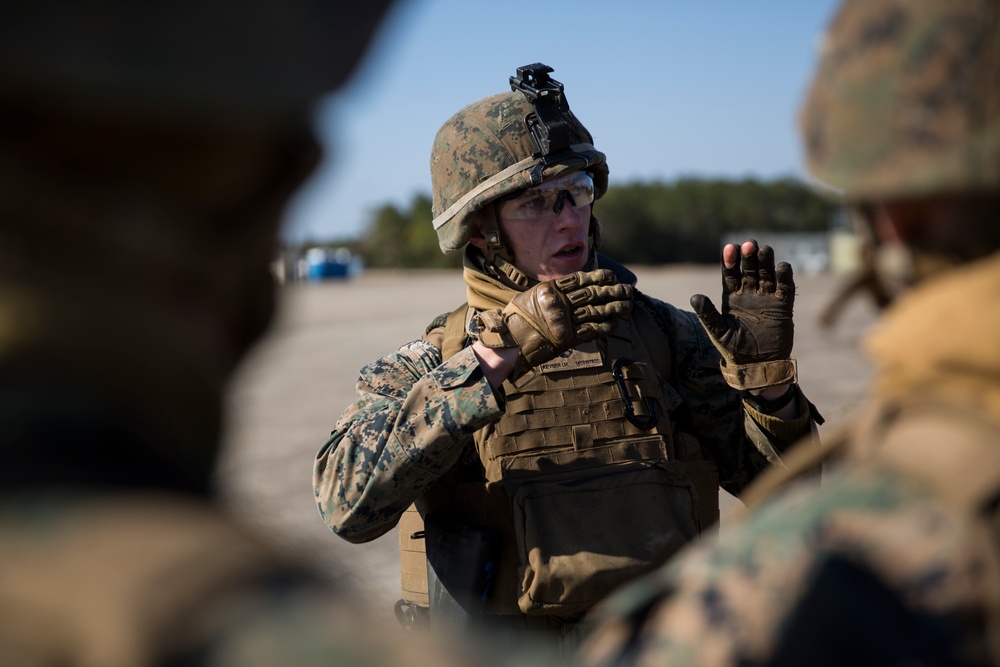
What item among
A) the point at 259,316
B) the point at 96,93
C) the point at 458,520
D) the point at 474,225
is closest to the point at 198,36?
the point at 96,93

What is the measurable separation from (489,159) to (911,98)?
2263mm

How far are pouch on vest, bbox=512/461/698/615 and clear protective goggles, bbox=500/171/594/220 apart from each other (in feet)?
3.03

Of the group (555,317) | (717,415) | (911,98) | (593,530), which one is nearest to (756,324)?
(717,415)

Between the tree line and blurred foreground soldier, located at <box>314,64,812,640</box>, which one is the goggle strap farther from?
the tree line

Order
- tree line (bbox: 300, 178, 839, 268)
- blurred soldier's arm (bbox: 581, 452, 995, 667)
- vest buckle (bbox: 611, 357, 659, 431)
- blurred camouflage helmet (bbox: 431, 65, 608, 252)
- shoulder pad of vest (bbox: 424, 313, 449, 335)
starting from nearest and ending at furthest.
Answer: blurred soldier's arm (bbox: 581, 452, 995, 667) < vest buckle (bbox: 611, 357, 659, 431) < blurred camouflage helmet (bbox: 431, 65, 608, 252) < shoulder pad of vest (bbox: 424, 313, 449, 335) < tree line (bbox: 300, 178, 839, 268)

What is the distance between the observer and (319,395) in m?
14.4

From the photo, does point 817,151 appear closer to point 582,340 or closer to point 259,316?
point 259,316

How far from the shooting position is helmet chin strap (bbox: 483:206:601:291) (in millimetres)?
3641

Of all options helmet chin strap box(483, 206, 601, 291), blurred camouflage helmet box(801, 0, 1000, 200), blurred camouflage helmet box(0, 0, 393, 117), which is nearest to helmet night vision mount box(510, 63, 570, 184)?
helmet chin strap box(483, 206, 601, 291)

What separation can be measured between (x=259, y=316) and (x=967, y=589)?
0.89 metres

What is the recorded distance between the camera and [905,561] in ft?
4.20

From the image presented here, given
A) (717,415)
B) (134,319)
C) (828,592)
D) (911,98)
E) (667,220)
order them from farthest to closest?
(667,220) < (717,415) < (911,98) < (828,592) < (134,319)

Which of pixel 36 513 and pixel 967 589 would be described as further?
pixel 967 589

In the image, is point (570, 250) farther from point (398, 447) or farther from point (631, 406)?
point (398, 447)
